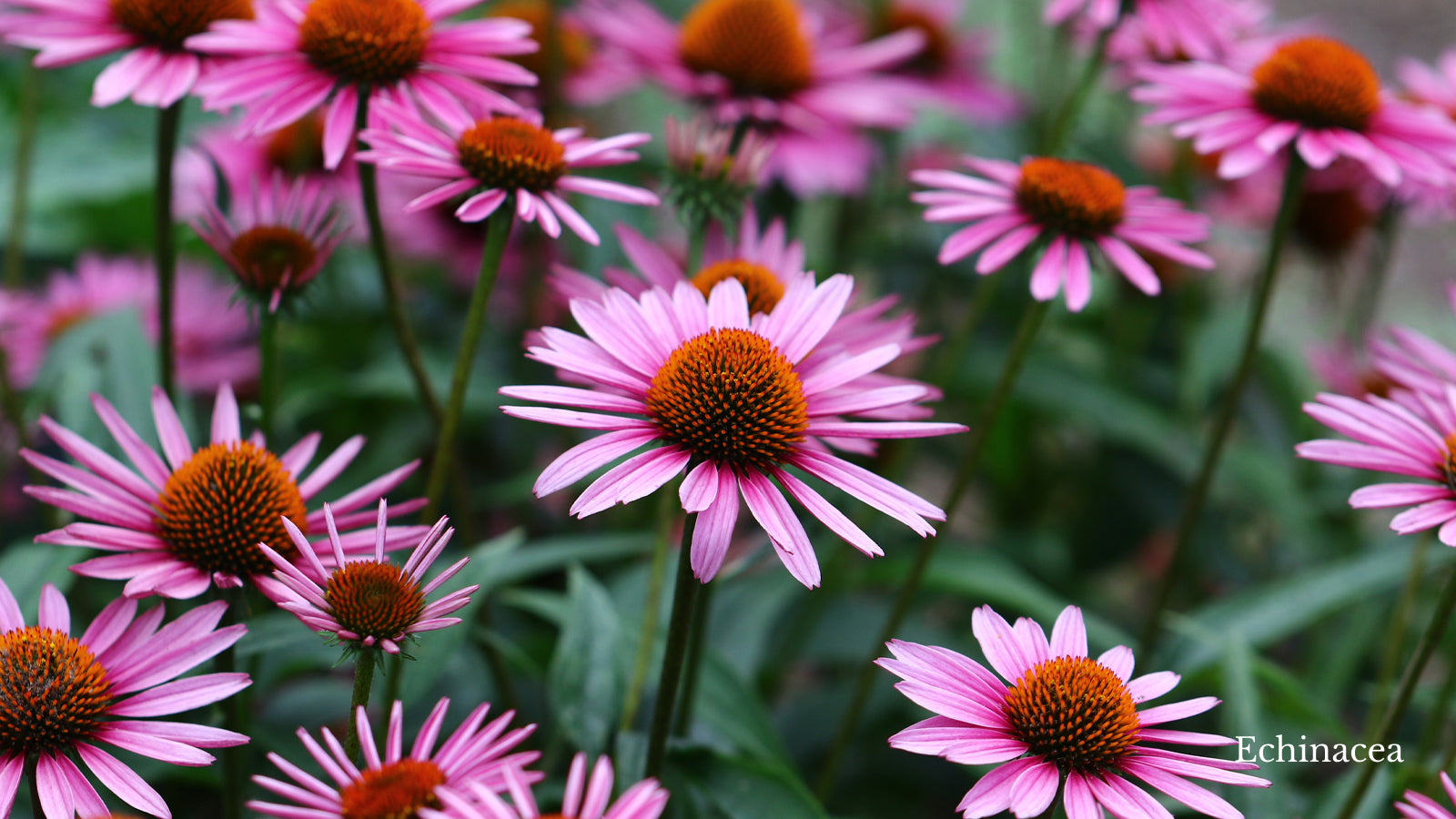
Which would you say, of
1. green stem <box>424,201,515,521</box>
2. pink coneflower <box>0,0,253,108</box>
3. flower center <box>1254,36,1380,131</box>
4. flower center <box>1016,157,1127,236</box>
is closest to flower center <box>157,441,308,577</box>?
green stem <box>424,201,515,521</box>

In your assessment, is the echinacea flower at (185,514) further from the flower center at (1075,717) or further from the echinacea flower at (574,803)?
the flower center at (1075,717)

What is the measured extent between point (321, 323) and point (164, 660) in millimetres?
1169

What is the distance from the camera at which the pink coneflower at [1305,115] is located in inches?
40.0

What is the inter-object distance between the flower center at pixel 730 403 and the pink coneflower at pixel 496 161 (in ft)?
0.43

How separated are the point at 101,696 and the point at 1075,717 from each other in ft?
1.83

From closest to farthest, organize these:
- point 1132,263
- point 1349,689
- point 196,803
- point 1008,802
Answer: point 1008,802 → point 1132,263 → point 196,803 → point 1349,689

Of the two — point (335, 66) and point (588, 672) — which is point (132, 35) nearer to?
point (335, 66)

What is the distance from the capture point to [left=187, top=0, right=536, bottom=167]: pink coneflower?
0.89m

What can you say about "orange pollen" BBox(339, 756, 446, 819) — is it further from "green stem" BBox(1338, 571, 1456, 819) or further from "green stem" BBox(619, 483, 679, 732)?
"green stem" BBox(1338, 571, 1456, 819)

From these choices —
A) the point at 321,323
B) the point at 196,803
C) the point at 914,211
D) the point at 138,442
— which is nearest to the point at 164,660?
the point at 138,442

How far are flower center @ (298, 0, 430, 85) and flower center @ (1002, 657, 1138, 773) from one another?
2.22 feet

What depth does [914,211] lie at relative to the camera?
1.79 metres

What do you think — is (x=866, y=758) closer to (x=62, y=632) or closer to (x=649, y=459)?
(x=649, y=459)

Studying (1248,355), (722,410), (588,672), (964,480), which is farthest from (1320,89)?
(588,672)
